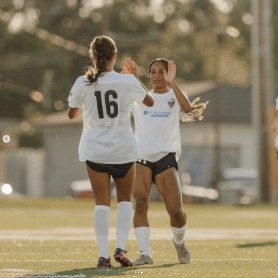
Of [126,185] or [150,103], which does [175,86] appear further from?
[126,185]

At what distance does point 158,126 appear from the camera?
1496 cm

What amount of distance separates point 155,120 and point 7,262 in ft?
6.32

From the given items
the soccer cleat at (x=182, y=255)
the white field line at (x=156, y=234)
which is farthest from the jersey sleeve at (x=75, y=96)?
the white field line at (x=156, y=234)

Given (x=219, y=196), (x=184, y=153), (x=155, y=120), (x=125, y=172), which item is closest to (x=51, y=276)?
(x=125, y=172)

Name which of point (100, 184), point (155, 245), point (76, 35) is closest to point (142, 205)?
point (100, 184)

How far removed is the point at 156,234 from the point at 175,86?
817 centimetres

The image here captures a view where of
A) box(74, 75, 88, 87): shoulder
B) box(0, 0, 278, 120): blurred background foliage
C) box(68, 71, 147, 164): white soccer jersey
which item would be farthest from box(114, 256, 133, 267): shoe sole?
box(0, 0, 278, 120): blurred background foliage

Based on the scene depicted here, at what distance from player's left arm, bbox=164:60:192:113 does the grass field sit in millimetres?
1464

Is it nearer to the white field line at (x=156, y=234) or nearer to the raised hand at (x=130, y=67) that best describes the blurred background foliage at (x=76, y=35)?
the white field line at (x=156, y=234)

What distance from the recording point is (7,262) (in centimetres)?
1497

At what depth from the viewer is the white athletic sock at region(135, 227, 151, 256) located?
14766mm

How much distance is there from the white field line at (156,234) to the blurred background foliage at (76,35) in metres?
53.9

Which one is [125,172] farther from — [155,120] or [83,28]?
[83,28]

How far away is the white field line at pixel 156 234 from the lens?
21.4 metres
